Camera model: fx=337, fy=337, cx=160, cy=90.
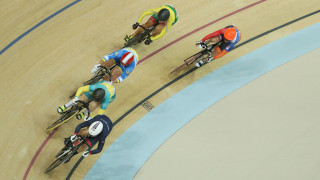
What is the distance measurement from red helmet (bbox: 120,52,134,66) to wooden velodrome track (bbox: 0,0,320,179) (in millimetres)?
1124

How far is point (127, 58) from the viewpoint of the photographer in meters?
5.40

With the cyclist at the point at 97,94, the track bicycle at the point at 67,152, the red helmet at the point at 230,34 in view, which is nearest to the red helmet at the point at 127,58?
the cyclist at the point at 97,94

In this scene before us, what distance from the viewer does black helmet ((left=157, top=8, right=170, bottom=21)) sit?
19.6 feet

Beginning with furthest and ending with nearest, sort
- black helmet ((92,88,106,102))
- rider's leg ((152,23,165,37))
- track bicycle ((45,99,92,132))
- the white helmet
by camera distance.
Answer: rider's leg ((152,23,165,37)) < track bicycle ((45,99,92,132)) < black helmet ((92,88,106,102)) < the white helmet

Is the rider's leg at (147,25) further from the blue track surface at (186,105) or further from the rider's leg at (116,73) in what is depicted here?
the blue track surface at (186,105)

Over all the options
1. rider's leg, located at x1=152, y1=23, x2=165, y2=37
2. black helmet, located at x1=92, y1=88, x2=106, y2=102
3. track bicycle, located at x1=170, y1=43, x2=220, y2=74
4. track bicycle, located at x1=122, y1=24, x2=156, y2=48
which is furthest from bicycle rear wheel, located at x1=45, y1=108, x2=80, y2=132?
track bicycle, located at x1=170, y1=43, x2=220, y2=74

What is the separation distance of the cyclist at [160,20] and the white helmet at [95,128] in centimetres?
224

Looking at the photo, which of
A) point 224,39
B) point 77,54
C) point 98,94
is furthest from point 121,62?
point 224,39

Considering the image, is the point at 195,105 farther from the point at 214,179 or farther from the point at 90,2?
the point at 90,2

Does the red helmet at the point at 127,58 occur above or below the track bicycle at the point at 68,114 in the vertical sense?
above

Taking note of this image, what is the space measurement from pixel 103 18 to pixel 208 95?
273 centimetres

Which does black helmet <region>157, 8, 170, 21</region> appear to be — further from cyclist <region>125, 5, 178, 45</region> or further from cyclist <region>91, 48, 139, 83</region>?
cyclist <region>91, 48, 139, 83</region>

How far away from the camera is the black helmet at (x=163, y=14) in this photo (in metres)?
5.97

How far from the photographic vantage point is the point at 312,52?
7.14m
